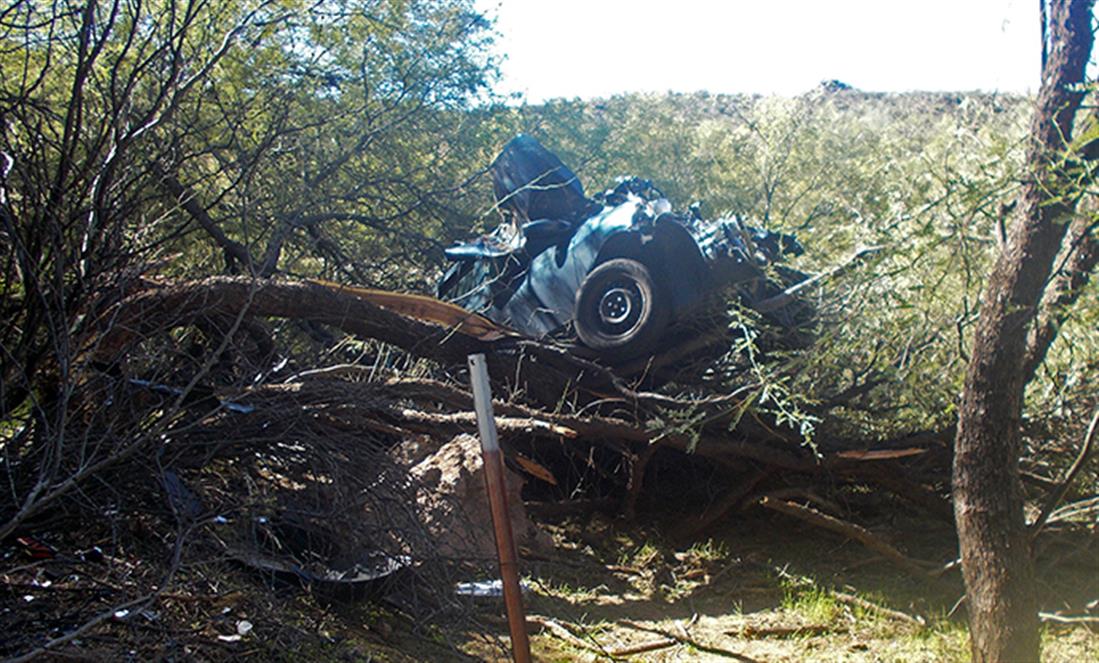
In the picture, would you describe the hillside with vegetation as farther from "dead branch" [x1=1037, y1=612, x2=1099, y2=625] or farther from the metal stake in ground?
the metal stake in ground

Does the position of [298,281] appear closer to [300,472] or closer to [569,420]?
[300,472]

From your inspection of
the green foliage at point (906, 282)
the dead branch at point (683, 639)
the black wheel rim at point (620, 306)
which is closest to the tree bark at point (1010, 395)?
the green foliage at point (906, 282)

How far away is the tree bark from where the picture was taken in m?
Result: 4.82

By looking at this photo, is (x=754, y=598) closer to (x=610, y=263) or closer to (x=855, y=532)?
(x=855, y=532)

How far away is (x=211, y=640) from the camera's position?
13.3 feet

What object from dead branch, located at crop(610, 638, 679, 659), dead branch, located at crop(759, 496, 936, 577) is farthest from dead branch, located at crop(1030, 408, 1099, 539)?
dead branch, located at crop(610, 638, 679, 659)

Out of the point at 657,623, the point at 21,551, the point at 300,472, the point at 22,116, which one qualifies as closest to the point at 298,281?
the point at 300,472

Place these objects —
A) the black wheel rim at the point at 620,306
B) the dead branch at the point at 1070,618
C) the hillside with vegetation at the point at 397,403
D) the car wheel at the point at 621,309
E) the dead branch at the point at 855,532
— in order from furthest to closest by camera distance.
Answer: the black wheel rim at the point at 620,306
the car wheel at the point at 621,309
the dead branch at the point at 855,532
the dead branch at the point at 1070,618
the hillside with vegetation at the point at 397,403

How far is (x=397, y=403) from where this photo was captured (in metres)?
6.78

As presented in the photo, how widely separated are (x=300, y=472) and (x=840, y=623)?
3597 millimetres

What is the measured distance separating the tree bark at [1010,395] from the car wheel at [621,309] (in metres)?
2.94

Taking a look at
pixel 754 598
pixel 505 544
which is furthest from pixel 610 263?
pixel 505 544

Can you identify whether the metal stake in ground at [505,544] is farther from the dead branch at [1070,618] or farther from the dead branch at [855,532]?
the dead branch at [855,532]

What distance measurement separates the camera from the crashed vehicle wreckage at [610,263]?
25.5 feet
